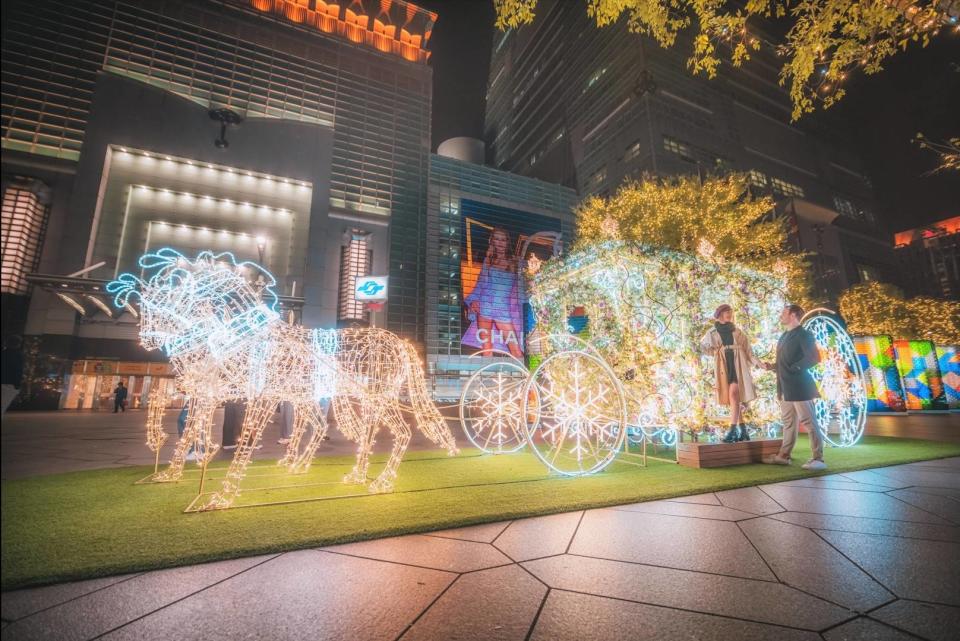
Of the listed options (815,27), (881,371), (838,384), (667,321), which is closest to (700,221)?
(881,371)

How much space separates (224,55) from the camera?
24719mm

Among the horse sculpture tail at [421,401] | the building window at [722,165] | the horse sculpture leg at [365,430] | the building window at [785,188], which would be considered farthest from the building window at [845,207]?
the horse sculpture leg at [365,430]

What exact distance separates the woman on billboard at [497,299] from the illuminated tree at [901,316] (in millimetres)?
20489

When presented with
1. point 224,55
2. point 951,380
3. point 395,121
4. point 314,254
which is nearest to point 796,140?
point 951,380

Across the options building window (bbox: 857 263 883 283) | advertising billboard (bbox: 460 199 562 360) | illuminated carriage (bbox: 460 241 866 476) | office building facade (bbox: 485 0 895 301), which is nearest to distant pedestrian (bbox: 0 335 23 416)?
illuminated carriage (bbox: 460 241 866 476)

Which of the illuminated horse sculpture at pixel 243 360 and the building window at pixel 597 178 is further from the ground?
the building window at pixel 597 178

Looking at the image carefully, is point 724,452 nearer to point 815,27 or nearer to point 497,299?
point 815,27

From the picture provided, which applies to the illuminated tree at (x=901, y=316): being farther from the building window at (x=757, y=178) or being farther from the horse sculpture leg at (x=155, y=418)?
the horse sculpture leg at (x=155, y=418)

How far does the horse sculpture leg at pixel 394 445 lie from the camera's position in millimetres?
4016

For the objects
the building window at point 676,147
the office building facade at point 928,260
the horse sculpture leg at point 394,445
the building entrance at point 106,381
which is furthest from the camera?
the building window at point 676,147

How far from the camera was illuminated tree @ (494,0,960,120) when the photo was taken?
4500 millimetres

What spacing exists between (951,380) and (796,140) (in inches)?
1553

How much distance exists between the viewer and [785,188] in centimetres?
3997

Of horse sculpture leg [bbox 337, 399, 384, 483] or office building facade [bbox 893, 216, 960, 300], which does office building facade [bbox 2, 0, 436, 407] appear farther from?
office building facade [bbox 893, 216, 960, 300]
